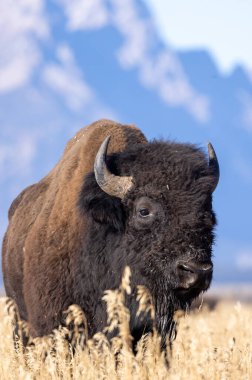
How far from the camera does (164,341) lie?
27.5ft

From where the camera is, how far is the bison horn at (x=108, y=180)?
854 centimetres

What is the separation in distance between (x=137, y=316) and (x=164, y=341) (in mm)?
288

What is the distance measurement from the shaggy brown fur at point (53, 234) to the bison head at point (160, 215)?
0.41 meters

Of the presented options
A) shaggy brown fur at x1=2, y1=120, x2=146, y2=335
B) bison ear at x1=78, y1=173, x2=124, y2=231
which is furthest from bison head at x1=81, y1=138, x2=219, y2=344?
shaggy brown fur at x1=2, y1=120, x2=146, y2=335

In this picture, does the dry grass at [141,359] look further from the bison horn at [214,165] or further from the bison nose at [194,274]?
the bison horn at [214,165]

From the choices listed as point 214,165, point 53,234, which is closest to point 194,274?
point 214,165

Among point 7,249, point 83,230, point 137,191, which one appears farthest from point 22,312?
point 137,191

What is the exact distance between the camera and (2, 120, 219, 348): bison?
8039 millimetres

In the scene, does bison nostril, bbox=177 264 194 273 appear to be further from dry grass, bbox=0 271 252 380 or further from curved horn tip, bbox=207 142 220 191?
curved horn tip, bbox=207 142 220 191

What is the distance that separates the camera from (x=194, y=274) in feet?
25.5

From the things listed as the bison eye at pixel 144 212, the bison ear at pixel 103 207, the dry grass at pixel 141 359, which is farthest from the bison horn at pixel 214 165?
the dry grass at pixel 141 359

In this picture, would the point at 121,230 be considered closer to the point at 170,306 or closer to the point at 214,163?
the point at 170,306

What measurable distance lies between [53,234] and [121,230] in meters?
0.78

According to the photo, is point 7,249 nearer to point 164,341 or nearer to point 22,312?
point 22,312
